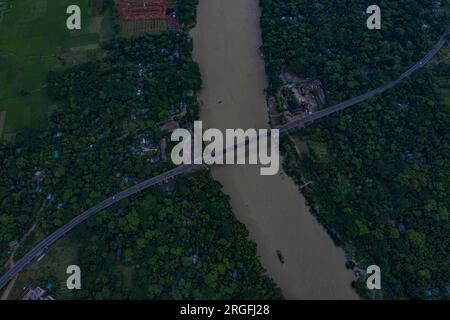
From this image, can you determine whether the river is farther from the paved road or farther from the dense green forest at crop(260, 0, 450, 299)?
the paved road

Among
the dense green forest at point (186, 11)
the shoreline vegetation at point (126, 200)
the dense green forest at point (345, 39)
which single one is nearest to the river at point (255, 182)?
the dense green forest at point (186, 11)

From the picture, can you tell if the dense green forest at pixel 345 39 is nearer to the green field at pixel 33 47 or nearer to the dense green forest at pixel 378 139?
the dense green forest at pixel 378 139

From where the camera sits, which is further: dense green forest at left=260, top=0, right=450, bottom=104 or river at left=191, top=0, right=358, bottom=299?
dense green forest at left=260, top=0, right=450, bottom=104

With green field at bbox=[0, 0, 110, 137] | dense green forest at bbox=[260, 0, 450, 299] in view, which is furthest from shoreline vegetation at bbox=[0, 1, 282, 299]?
dense green forest at bbox=[260, 0, 450, 299]

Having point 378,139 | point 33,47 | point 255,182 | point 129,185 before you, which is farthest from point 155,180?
point 33,47

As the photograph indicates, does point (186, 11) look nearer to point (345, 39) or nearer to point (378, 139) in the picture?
point (345, 39)
